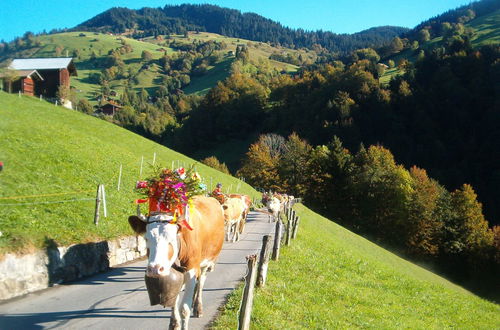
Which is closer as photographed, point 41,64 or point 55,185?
point 55,185

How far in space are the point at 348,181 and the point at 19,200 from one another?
6387cm

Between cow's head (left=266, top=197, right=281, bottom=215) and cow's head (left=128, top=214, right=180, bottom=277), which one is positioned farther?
cow's head (left=266, top=197, right=281, bottom=215)

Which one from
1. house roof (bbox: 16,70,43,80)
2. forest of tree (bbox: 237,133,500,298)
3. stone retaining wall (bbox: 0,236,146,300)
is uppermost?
house roof (bbox: 16,70,43,80)

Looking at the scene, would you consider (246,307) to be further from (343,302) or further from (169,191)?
(343,302)

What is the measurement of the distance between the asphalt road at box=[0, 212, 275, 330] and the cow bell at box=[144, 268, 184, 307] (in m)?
1.97

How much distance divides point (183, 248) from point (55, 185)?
11342 millimetres

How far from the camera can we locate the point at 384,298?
13508 millimetres

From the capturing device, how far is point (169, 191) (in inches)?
263

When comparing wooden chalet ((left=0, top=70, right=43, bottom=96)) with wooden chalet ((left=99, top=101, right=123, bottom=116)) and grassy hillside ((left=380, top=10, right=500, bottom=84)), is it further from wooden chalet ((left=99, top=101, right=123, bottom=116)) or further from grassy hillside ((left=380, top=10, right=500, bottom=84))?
grassy hillside ((left=380, top=10, right=500, bottom=84))

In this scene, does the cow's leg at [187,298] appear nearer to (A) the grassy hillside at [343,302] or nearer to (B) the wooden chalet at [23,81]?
(A) the grassy hillside at [343,302]

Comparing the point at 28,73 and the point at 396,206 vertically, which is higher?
the point at 28,73

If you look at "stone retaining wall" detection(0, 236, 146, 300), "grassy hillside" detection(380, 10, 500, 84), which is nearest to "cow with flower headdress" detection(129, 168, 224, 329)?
"stone retaining wall" detection(0, 236, 146, 300)

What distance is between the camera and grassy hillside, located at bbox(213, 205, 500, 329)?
8844 millimetres

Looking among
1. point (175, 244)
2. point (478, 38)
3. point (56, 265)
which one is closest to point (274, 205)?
point (56, 265)
